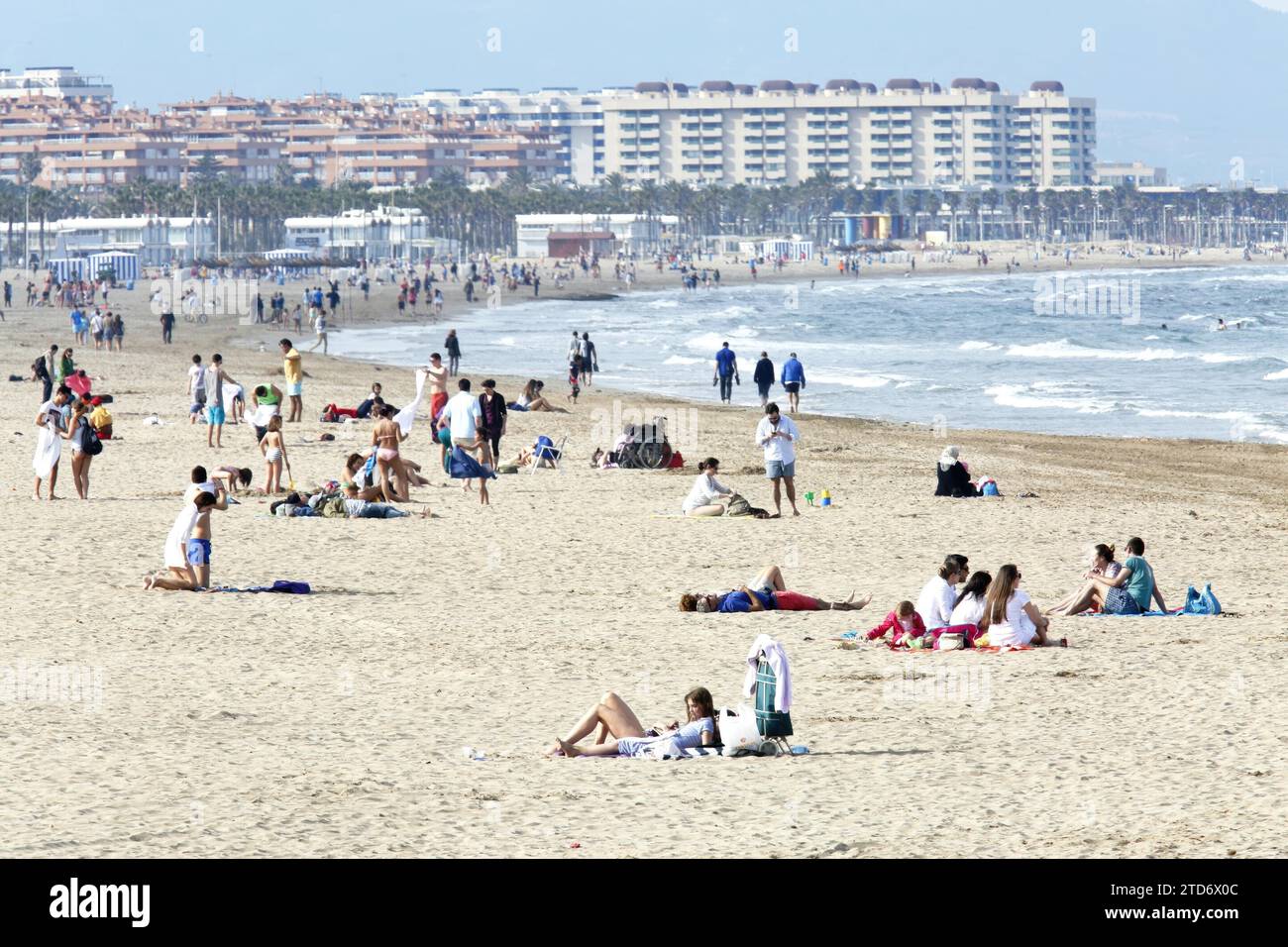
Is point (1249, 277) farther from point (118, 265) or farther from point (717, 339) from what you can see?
point (717, 339)

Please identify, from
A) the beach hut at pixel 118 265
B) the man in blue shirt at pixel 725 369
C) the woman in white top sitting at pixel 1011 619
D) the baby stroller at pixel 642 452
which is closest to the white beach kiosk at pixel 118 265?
the beach hut at pixel 118 265

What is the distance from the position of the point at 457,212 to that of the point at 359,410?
489 feet

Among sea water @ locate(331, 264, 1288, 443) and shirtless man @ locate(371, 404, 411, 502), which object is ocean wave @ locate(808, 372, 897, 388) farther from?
shirtless man @ locate(371, 404, 411, 502)

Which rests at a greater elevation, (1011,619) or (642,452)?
(642,452)

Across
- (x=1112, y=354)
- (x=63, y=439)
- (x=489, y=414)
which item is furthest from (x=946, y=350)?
(x=63, y=439)

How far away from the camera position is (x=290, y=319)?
2778 inches

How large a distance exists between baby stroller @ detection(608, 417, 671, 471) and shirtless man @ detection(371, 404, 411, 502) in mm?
4297

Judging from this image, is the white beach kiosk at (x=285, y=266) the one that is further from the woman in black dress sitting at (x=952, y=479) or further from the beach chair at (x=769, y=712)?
the beach chair at (x=769, y=712)

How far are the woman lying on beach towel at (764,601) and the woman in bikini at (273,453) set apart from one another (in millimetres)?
7272

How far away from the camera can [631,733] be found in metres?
10.8

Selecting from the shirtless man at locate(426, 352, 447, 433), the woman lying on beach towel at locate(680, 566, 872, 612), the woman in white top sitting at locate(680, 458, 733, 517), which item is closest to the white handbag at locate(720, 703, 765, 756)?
the woman lying on beach towel at locate(680, 566, 872, 612)

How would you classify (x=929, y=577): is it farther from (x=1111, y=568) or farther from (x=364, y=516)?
(x=364, y=516)

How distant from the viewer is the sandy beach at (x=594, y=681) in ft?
30.0

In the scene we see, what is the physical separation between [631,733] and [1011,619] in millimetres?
4057
